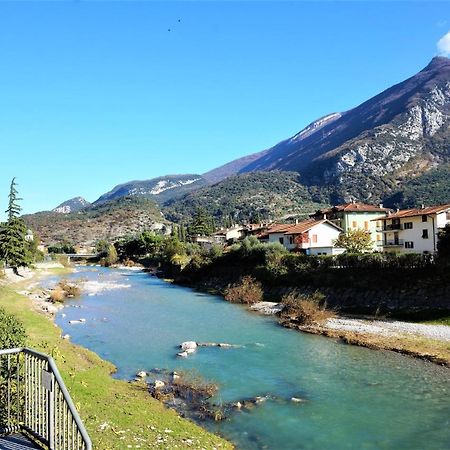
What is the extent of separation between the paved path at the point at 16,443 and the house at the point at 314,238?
62.3 metres

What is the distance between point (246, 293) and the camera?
2228 inches

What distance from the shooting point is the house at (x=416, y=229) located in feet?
191

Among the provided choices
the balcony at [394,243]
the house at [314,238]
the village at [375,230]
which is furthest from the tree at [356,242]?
the house at [314,238]

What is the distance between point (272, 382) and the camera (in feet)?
77.8

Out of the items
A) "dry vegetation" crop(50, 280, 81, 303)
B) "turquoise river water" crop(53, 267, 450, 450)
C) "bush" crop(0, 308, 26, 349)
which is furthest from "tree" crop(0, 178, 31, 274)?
"bush" crop(0, 308, 26, 349)

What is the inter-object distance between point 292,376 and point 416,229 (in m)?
44.1

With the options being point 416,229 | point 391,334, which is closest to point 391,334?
point 391,334

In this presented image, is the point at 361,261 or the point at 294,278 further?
the point at 294,278

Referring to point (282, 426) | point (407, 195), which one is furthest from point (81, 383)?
point (407, 195)

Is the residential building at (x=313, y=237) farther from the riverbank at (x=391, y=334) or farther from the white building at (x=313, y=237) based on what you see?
the riverbank at (x=391, y=334)

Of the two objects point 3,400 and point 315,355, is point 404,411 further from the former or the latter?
point 3,400

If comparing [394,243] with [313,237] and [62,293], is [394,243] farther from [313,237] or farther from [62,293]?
[62,293]

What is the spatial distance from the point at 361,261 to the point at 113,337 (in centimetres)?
2819

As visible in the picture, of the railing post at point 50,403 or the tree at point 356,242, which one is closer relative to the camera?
the railing post at point 50,403
